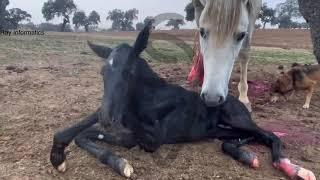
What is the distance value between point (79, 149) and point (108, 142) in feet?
0.93

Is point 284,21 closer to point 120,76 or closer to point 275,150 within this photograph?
point 275,150

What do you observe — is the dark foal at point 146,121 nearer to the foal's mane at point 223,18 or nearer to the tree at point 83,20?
the foal's mane at point 223,18

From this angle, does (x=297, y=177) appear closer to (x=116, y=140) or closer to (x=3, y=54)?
(x=116, y=140)

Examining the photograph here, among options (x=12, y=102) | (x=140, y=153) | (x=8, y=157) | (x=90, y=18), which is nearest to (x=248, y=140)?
(x=140, y=153)

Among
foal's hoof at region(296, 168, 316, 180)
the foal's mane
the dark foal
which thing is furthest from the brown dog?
→ foal's hoof at region(296, 168, 316, 180)

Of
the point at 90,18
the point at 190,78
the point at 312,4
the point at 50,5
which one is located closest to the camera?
the point at 190,78

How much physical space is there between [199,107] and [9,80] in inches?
160

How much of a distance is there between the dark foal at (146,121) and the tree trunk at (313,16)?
3.76 m

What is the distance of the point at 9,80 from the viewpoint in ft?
24.9

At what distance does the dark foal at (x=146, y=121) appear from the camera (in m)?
3.97

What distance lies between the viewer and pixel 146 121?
14.7 ft

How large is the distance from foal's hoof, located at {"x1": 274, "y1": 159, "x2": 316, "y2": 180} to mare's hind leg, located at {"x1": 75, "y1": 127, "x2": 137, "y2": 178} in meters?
1.38

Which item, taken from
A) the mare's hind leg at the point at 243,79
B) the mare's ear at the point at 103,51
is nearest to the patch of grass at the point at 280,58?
the mare's hind leg at the point at 243,79

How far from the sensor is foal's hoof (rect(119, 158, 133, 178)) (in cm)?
376
